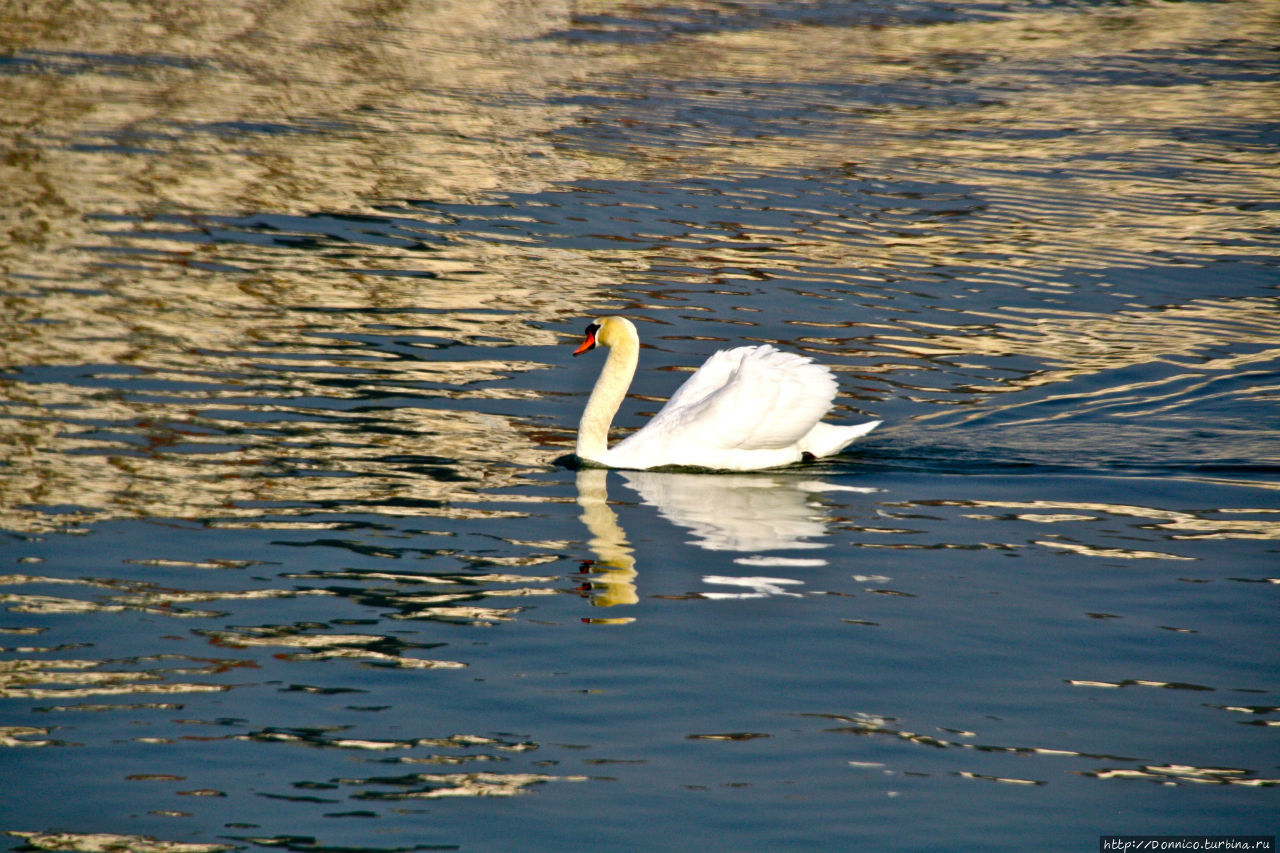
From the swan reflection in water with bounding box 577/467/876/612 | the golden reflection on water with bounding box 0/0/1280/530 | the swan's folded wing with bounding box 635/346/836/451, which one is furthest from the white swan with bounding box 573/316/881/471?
the golden reflection on water with bounding box 0/0/1280/530

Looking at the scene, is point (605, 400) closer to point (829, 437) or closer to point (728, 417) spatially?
point (728, 417)

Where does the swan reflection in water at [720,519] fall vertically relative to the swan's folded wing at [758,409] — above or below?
below

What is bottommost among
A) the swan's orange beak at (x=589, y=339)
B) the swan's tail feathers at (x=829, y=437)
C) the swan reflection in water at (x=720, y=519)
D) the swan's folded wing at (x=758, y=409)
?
the swan reflection in water at (x=720, y=519)

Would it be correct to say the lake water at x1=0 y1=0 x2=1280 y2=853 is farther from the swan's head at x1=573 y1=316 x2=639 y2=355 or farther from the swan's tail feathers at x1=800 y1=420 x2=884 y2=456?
the swan's head at x1=573 y1=316 x2=639 y2=355

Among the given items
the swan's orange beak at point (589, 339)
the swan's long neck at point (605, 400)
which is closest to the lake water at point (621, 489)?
the swan's long neck at point (605, 400)

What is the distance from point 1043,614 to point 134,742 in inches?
176

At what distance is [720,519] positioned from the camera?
9516mm

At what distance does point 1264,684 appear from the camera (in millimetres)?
7043

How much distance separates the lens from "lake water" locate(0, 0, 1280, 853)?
244 inches

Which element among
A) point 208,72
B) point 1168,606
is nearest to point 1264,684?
point 1168,606

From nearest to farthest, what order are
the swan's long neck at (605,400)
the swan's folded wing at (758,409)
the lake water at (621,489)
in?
the lake water at (621,489), the swan's folded wing at (758,409), the swan's long neck at (605,400)

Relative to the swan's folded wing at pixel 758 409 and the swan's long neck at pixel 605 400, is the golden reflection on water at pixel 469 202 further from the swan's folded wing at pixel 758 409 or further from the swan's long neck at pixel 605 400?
the swan's folded wing at pixel 758 409

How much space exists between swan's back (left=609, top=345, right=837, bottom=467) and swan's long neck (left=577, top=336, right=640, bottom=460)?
0.16m

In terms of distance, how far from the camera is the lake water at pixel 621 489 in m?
6.19
